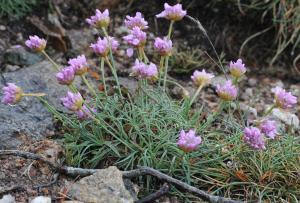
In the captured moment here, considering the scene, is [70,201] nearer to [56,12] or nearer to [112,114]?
[112,114]

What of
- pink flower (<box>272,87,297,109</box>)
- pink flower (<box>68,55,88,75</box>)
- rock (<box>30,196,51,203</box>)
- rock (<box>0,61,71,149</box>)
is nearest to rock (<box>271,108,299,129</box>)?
pink flower (<box>272,87,297,109</box>)

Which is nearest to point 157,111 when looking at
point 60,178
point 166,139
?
point 166,139

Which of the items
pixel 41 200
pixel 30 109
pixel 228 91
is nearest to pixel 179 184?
pixel 228 91

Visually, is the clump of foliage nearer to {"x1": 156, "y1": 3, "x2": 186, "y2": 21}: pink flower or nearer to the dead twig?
{"x1": 156, "y1": 3, "x2": 186, "y2": 21}: pink flower

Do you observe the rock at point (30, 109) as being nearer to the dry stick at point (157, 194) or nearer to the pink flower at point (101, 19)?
the pink flower at point (101, 19)

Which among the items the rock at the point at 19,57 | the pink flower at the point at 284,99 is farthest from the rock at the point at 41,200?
the rock at the point at 19,57
